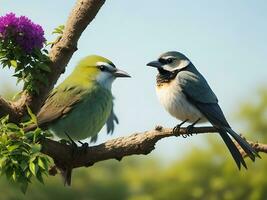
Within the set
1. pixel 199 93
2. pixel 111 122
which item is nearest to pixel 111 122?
pixel 111 122

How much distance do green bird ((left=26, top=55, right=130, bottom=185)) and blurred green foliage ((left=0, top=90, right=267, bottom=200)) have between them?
9.15 meters

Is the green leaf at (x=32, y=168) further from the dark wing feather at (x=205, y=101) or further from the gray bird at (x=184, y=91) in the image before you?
the gray bird at (x=184, y=91)

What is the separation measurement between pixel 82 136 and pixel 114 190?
19.1 meters

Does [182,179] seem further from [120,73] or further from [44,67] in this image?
[44,67]

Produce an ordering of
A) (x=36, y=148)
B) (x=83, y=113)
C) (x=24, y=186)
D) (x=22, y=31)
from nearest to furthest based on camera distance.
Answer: (x=24, y=186) → (x=36, y=148) → (x=22, y=31) → (x=83, y=113)

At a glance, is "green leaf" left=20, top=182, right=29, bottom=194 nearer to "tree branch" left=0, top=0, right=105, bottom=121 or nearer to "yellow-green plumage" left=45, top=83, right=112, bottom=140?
"tree branch" left=0, top=0, right=105, bottom=121

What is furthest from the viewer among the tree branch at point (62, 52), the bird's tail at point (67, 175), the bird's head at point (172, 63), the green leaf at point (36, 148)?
the bird's head at point (172, 63)

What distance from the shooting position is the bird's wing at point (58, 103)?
4.81 meters

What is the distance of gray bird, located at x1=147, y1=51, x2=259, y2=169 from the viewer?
5.11m

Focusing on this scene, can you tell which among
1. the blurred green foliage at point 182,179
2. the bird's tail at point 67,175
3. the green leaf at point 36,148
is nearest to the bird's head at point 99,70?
the bird's tail at point 67,175

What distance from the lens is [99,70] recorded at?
17.5ft

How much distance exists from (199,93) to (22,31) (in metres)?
1.49

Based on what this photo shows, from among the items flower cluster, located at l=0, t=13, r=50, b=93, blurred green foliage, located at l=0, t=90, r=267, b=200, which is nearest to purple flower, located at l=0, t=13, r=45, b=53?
flower cluster, located at l=0, t=13, r=50, b=93

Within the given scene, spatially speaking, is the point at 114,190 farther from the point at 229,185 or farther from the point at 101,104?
the point at 101,104
